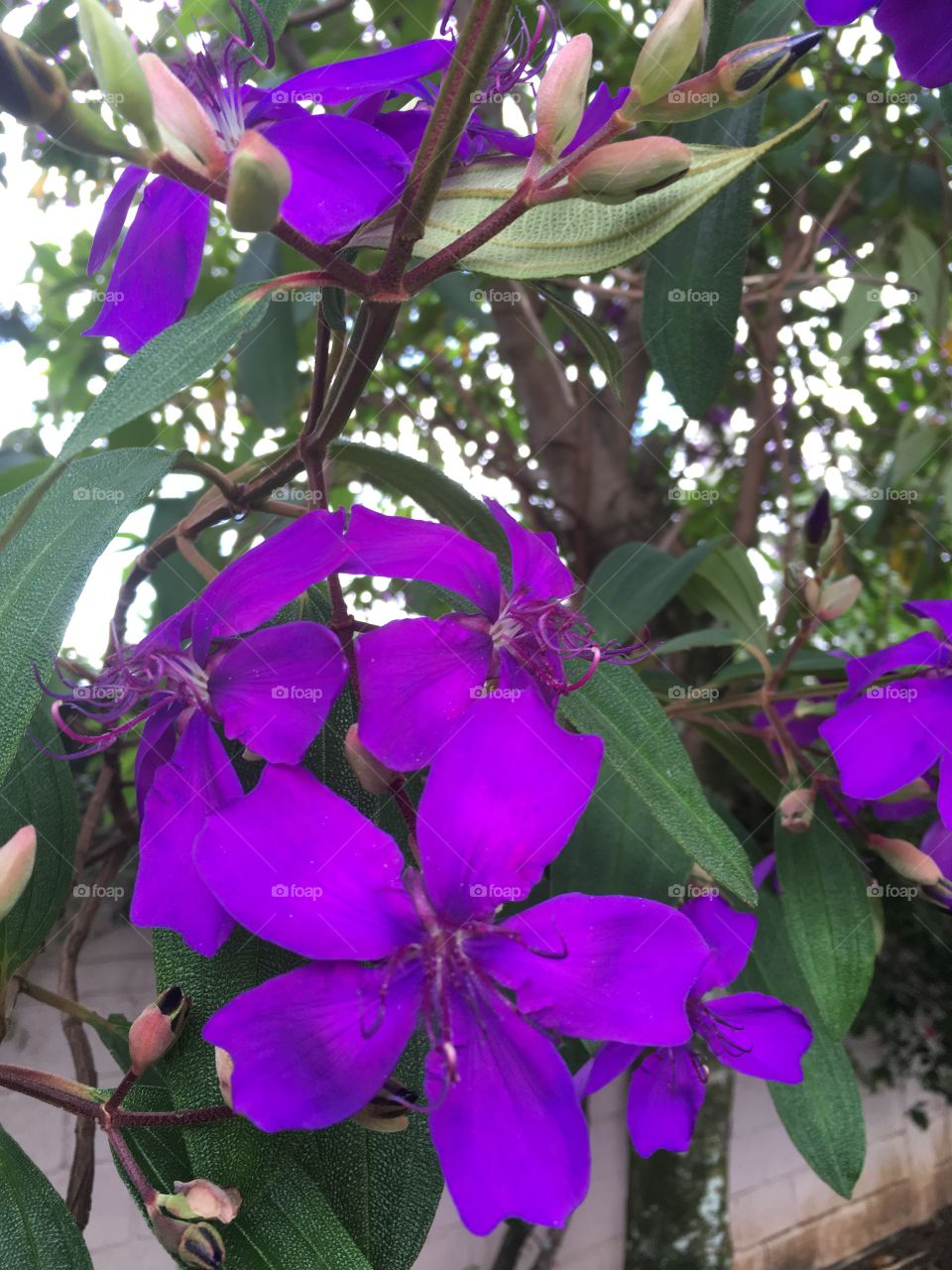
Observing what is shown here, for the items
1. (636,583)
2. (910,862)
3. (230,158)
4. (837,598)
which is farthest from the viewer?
(636,583)

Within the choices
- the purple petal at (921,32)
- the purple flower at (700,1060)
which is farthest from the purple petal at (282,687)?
the purple petal at (921,32)

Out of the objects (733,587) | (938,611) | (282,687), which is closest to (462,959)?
(282,687)

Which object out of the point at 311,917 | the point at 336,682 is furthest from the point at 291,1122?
the point at 336,682

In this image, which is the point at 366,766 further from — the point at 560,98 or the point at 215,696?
the point at 560,98

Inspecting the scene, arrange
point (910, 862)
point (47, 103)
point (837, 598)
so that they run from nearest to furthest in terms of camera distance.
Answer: point (47, 103)
point (910, 862)
point (837, 598)

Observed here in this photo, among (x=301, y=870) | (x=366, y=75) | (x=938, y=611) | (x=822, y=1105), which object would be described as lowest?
(x=822, y=1105)

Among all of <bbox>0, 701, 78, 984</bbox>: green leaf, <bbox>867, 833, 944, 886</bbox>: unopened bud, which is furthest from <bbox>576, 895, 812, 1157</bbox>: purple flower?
<bbox>0, 701, 78, 984</bbox>: green leaf

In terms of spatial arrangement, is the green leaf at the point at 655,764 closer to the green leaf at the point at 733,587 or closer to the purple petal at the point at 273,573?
the purple petal at the point at 273,573

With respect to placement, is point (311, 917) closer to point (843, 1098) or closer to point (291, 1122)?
point (291, 1122)
